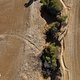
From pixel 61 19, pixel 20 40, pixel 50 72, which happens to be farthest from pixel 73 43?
pixel 20 40

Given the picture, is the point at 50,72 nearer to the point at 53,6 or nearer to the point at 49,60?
the point at 49,60

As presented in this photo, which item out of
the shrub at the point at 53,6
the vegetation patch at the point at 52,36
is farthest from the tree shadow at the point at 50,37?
the shrub at the point at 53,6

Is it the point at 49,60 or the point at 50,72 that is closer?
the point at 49,60

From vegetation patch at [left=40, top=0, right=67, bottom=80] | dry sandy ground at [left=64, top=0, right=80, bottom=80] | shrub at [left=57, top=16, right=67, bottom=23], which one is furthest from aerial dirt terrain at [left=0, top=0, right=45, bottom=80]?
dry sandy ground at [left=64, top=0, right=80, bottom=80]

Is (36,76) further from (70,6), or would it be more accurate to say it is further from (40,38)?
(70,6)

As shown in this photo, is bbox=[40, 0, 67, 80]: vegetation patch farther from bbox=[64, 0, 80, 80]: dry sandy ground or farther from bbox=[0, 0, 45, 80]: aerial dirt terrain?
bbox=[64, 0, 80, 80]: dry sandy ground

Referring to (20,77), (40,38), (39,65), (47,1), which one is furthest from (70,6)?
(20,77)
